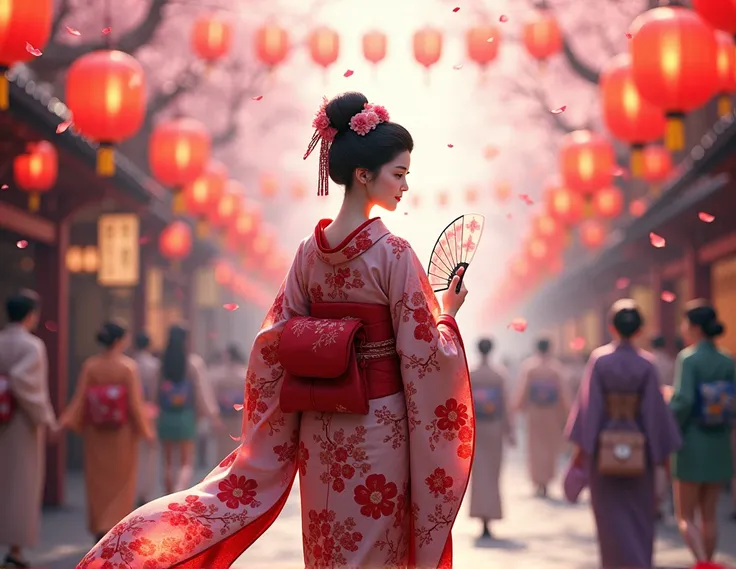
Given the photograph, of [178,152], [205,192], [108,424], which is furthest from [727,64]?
[205,192]

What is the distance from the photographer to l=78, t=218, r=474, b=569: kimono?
15.8 ft

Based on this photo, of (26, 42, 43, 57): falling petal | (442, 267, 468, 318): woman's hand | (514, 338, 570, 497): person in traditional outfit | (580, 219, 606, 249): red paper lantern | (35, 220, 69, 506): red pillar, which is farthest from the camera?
(580, 219, 606, 249): red paper lantern

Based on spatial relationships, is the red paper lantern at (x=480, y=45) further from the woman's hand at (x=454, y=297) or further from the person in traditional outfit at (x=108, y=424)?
the woman's hand at (x=454, y=297)

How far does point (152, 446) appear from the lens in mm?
13734

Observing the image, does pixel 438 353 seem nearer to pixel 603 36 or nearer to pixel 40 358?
pixel 40 358

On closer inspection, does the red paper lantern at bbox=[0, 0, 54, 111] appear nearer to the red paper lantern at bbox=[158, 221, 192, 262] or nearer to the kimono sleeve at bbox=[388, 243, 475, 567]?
the kimono sleeve at bbox=[388, 243, 475, 567]

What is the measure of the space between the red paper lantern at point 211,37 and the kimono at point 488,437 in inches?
238

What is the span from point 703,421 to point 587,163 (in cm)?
662

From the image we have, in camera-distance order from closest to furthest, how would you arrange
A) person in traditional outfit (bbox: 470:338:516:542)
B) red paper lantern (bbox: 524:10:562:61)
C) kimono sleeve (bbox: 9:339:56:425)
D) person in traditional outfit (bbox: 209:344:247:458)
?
kimono sleeve (bbox: 9:339:56:425) → person in traditional outfit (bbox: 470:338:516:542) → red paper lantern (bbox: 524:10:562:61) → person in traditional outfit (bbox: 209:344:247:458)

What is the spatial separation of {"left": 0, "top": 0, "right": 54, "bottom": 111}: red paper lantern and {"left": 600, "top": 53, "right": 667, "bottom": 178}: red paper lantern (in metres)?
6.46

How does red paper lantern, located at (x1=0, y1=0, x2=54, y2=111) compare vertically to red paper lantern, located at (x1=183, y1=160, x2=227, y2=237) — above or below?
below

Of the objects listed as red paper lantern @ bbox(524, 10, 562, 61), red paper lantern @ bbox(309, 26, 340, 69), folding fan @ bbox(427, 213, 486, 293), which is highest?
red paper lantern @ bbox(524, 10, 562, 61)

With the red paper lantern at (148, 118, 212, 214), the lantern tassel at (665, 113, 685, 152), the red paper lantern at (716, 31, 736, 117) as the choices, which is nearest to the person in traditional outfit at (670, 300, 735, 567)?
the lantern tassel at (665, 113, 685, 152)

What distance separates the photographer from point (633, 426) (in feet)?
29.4
